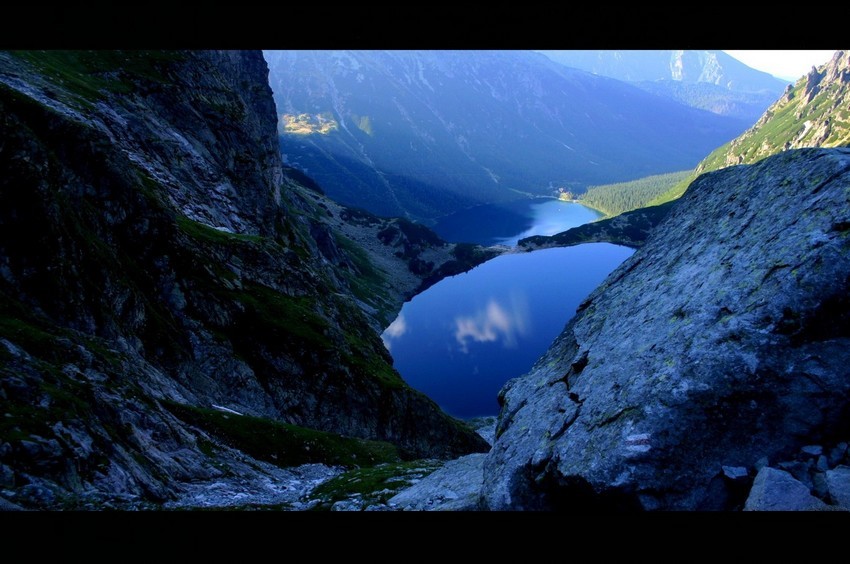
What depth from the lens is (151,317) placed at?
43.1 m

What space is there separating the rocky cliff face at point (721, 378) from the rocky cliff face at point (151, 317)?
16.8 m

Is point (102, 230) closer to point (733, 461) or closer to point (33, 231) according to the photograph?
point (33, 231)

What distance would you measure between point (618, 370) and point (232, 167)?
94.4m

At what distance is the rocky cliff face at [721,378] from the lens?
1014cm

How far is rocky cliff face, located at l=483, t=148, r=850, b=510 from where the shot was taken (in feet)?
33.3

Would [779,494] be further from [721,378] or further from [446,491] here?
[446,491]

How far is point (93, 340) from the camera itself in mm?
31688

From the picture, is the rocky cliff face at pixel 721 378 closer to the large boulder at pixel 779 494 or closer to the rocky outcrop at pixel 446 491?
the large boulder at pixel 779 494

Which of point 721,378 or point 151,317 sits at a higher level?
point 151,317

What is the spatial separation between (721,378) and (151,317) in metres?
45.1

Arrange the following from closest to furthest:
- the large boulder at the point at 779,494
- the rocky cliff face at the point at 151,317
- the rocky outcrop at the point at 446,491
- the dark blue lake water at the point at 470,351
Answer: the large boulder at the point at 779,494
the rocky outcrop at the point at 446,491
the rocky cliff face at the point at 151,317
the dark blue lake water at the point at 470,351

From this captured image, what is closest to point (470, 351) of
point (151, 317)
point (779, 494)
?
point (151, 317)

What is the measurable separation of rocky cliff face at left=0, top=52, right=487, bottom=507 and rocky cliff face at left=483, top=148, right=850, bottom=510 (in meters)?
16.8

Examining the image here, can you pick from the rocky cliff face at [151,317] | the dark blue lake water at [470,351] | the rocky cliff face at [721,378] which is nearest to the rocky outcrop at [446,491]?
the rocky cliff face at [721,378]
